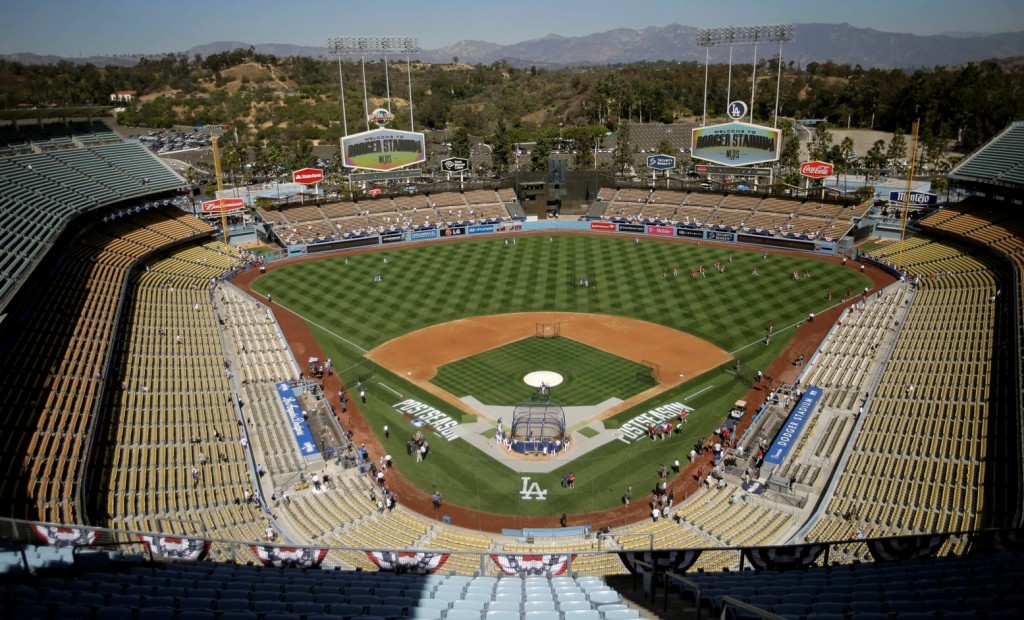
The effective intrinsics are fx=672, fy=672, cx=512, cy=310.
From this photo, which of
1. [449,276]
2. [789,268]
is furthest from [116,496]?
[789,268]

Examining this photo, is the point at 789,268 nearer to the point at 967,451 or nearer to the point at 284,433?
the point at 967,451

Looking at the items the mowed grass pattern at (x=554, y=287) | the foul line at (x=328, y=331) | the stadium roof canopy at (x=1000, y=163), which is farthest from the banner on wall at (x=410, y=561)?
the stadium roof canopy at (x=1000, y=163)

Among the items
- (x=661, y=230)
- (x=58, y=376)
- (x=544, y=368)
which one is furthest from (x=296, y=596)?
(x=661, y=230)

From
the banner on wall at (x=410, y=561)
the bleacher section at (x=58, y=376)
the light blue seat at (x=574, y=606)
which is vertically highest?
the light blue seat at (x=574, y=606)

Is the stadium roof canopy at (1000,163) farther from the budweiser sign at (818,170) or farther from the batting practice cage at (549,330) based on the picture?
the batting practice cage at (549,330)

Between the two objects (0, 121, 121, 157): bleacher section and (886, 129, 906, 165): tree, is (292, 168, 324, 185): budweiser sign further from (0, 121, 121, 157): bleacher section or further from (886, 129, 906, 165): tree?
(886, 129, 906, 165): tree

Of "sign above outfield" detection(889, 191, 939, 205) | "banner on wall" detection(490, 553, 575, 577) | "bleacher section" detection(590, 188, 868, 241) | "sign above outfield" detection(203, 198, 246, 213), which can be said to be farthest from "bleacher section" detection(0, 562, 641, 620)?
"sign above outfield" detection(889, 191, 939, 205)
